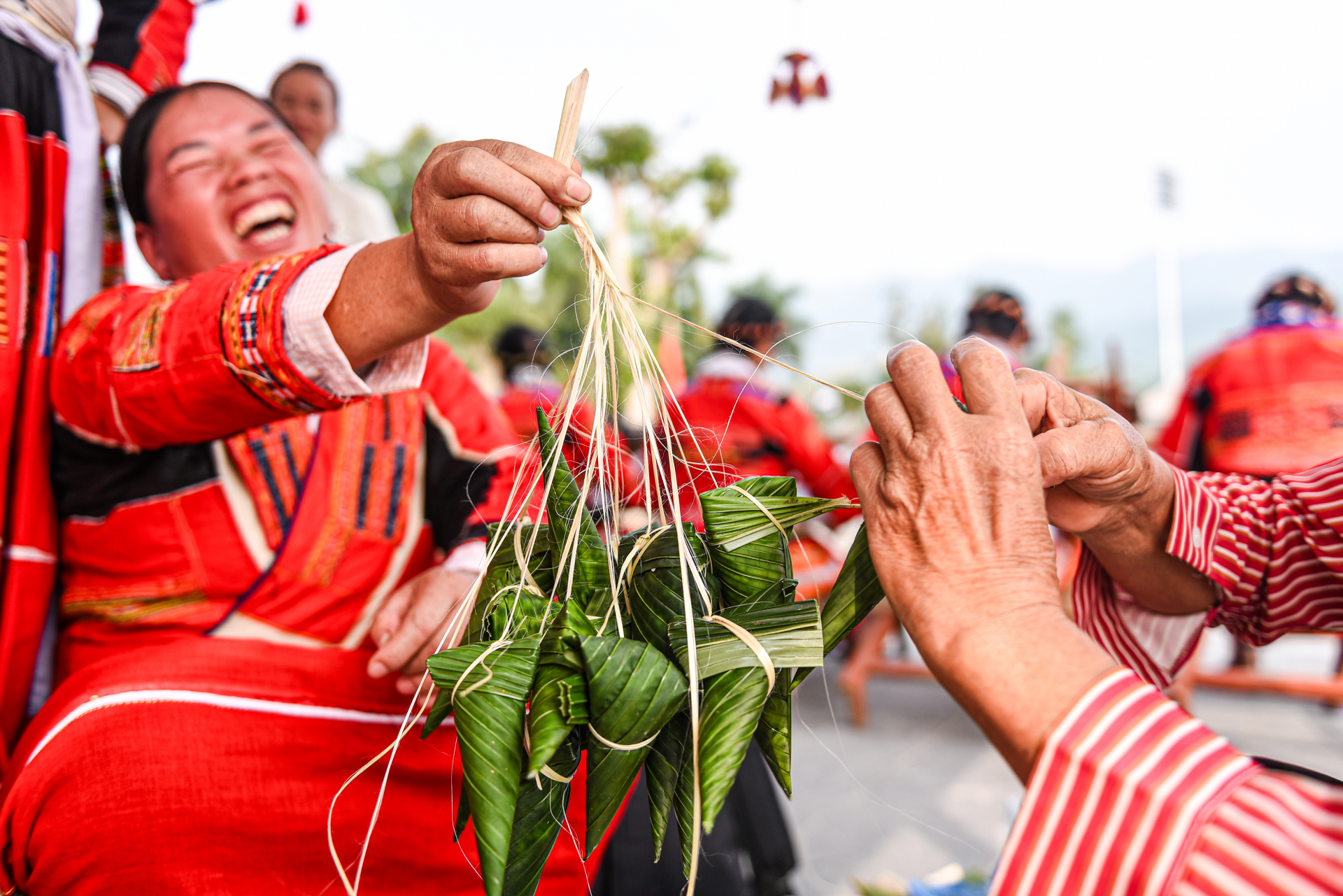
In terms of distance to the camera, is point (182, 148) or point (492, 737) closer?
point (492, 737)

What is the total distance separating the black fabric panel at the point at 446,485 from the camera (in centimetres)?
138

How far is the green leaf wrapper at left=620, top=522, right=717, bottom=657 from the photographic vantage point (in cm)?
81

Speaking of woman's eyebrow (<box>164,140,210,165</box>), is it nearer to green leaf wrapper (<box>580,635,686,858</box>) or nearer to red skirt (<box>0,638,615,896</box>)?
→ red skirt (<box>0,638,615,896</box>)

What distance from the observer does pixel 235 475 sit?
4.09 ft

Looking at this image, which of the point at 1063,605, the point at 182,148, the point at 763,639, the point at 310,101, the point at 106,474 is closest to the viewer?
the point at 1063,605

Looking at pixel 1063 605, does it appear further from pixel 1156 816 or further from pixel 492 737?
pixel 492 737

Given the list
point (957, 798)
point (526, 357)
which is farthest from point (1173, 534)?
point (526, 357)

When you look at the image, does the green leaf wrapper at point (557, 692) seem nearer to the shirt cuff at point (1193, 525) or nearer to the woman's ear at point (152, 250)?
the shirt cuff at point (1193, 525)

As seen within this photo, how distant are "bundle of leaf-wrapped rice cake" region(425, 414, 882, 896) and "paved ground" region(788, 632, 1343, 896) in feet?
4.26

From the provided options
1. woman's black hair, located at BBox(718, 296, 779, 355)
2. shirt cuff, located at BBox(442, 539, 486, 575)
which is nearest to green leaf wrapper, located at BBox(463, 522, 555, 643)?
shirt cuff, located at BBox(442, 539, 486, 575)

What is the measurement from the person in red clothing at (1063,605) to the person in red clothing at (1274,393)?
8.15ft

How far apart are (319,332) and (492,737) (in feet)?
1.70

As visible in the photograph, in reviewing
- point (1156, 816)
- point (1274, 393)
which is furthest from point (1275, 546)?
point (1274, 393)

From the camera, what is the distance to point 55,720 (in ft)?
3.07
